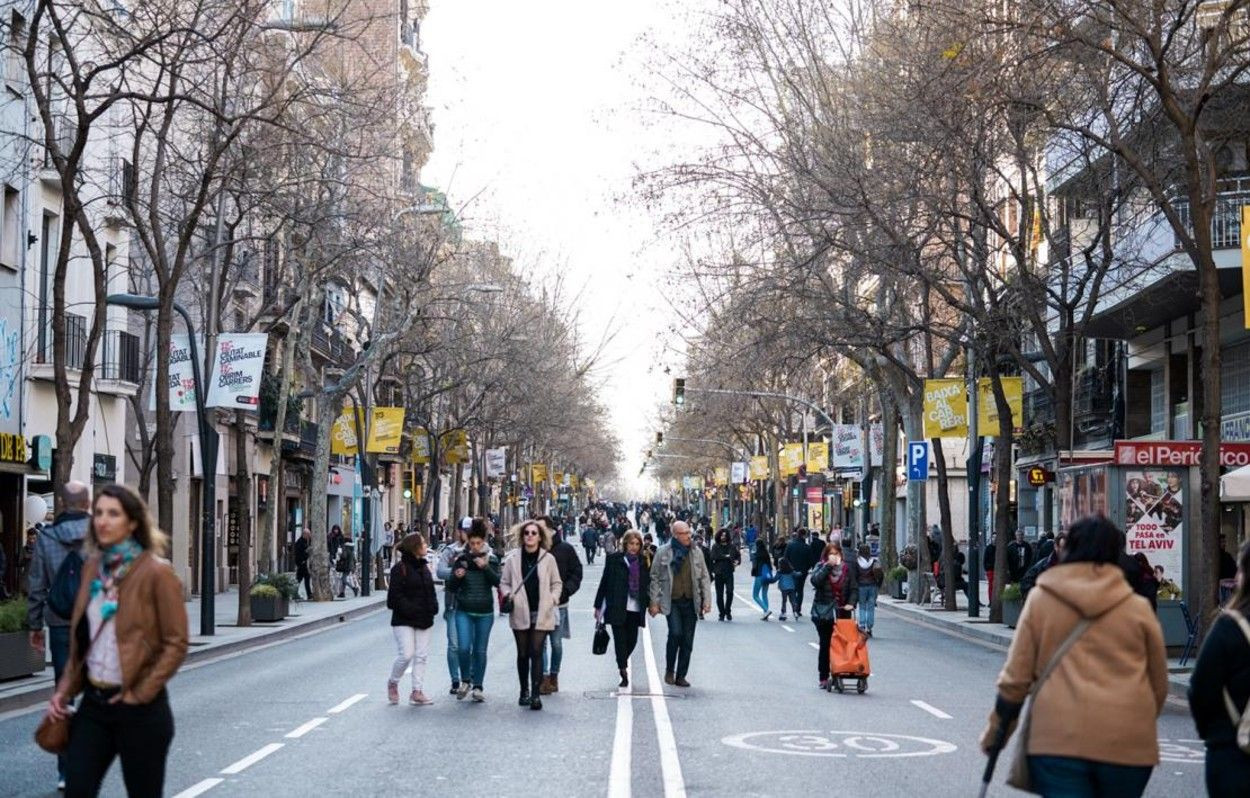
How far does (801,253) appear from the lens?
35.8 meters

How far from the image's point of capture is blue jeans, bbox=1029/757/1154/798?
663 cm

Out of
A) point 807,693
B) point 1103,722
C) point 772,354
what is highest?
point 772,354

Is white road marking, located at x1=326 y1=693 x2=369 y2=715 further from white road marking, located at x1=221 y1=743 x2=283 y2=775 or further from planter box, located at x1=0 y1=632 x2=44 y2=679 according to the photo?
planter box, located at x1=0 y1=632 x2=44 y2=679

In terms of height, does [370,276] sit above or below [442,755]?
above

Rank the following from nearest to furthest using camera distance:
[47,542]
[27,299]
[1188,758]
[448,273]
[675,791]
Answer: [675,791]
[47,542]
[1188,758]
[27,299]
[448,273]

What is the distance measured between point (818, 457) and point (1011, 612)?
117 feet

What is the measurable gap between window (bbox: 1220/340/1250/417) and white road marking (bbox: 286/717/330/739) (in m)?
21.9

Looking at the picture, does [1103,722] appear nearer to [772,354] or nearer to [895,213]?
[895,213]

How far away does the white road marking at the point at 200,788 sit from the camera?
1145cm

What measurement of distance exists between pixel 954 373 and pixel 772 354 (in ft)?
81.7

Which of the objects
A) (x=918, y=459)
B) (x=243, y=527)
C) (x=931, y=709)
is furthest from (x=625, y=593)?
(x=918, y=459)

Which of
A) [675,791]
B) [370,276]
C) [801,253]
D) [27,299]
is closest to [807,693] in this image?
[675,791]

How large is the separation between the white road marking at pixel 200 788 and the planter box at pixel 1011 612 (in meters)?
20.5

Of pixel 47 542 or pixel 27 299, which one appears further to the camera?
pixel 27 299
